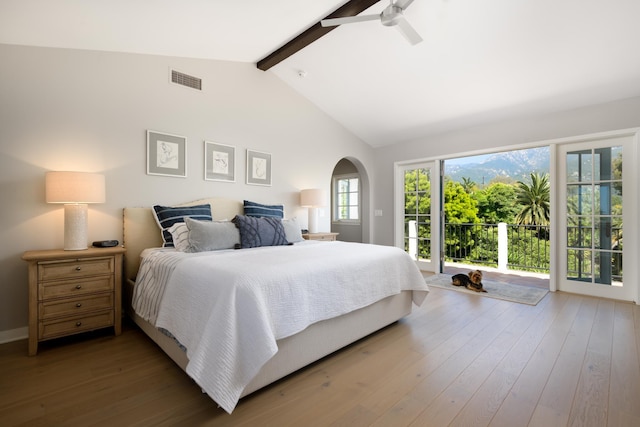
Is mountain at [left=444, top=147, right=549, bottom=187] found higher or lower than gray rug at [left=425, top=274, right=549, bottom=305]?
higher

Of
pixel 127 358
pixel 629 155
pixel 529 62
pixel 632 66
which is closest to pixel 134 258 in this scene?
pixel 127 358

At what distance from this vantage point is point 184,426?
140cm

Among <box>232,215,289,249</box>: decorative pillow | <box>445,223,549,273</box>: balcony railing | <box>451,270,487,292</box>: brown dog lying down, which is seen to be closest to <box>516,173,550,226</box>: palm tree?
<box>445,223,549,273</box>: balcony railing

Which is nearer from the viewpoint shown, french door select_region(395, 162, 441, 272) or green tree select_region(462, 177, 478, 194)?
french door select_region(395, 162, 441, 272)

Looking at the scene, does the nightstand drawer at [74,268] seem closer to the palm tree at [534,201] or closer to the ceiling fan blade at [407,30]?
the ceiling fan blade at [407,30]

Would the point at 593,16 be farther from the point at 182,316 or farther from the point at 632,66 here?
the point at 182,316

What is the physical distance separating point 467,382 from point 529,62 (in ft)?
10.5

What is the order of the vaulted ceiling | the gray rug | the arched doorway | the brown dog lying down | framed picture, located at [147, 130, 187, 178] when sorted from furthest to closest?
the arched doorway
the brown dog lying down
the gray rug
framed picture, located at [147, 130, 187, 178]
the vaulted ceiling

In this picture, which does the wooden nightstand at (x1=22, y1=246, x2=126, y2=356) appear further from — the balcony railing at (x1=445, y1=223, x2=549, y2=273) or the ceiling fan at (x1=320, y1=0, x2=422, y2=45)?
the balcony railing at (x1=445, y1=223, x2=549, y2=273)

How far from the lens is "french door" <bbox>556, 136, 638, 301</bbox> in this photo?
3.35 m

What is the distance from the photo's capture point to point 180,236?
270 cm

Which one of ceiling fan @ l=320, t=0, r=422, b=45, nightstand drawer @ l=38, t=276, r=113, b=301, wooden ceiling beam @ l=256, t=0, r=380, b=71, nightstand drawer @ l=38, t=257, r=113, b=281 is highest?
wooden ceiling beam @ l=256, t=0, r=380, b=71

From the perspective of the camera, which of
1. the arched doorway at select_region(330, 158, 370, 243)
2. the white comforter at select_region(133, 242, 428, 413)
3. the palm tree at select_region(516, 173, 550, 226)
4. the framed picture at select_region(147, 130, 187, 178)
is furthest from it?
the arched doorway at select_region(330, 158, 370, 243)

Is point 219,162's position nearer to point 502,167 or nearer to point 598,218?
point 598,218
